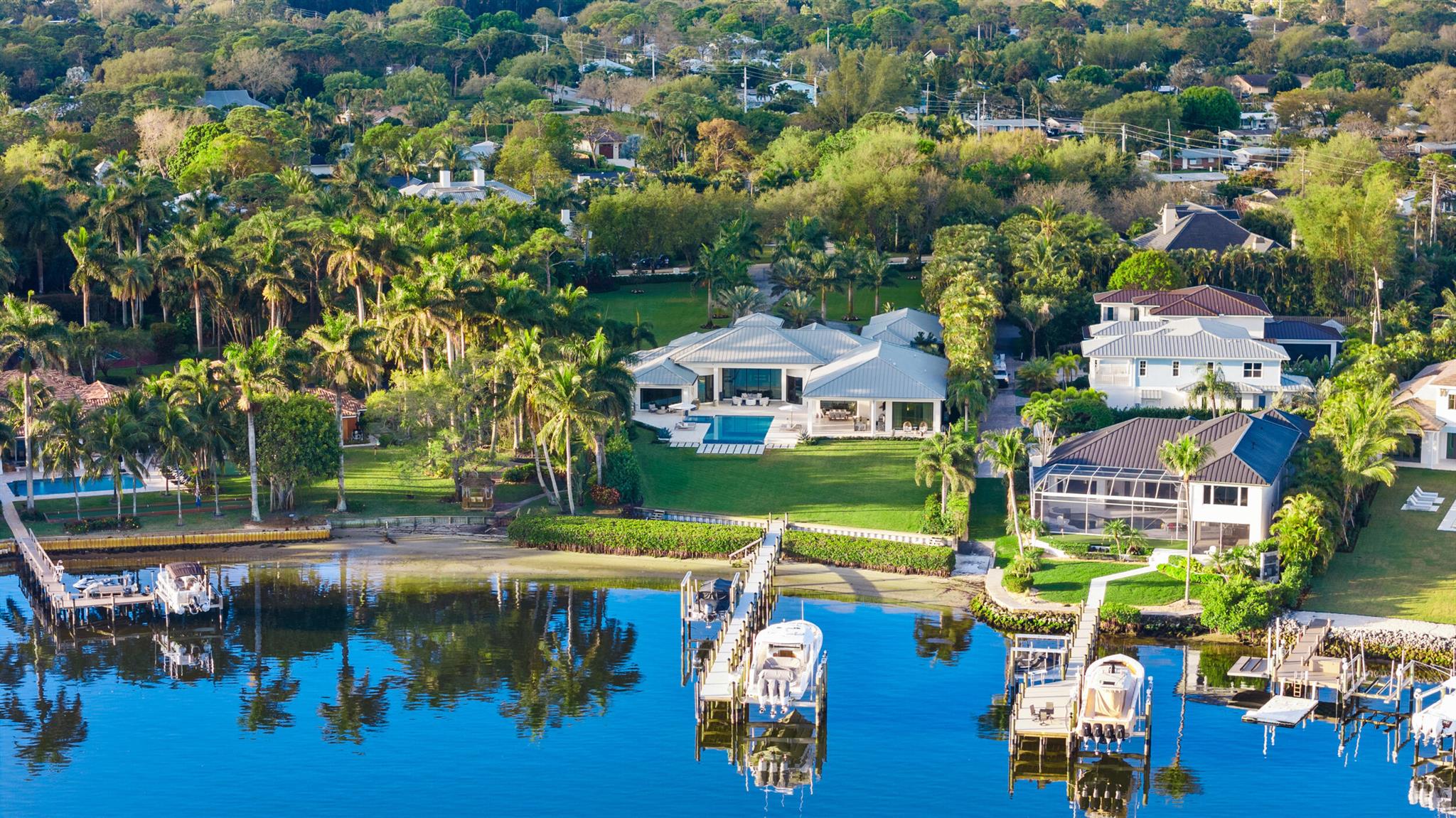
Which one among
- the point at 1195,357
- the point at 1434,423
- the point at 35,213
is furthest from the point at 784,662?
the point at 35,213

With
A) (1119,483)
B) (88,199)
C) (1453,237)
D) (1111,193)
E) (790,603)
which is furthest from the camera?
(1111,193)

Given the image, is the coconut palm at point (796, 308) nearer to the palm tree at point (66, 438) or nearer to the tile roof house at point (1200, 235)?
the tile roof house at point (1200, 235)

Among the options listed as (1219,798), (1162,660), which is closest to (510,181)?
(1162,660)

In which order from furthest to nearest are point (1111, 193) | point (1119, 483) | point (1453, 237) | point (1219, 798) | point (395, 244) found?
point (1111, 193) < point (1453, 237) < point (395, 244) < point (1119, 483) < point (1219, 798)

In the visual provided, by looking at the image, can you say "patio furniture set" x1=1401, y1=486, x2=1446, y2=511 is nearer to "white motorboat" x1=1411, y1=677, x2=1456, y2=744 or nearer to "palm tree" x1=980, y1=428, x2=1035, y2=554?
"palm tree" x1=980, y1=428, x2=1035, y2=554

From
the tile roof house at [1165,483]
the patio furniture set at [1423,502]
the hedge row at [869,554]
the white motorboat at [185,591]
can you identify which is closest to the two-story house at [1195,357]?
the patio furniture set at [1423,502]

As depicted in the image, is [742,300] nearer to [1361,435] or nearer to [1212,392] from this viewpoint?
[1212,392]

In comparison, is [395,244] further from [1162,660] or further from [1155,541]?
[1162,660]
